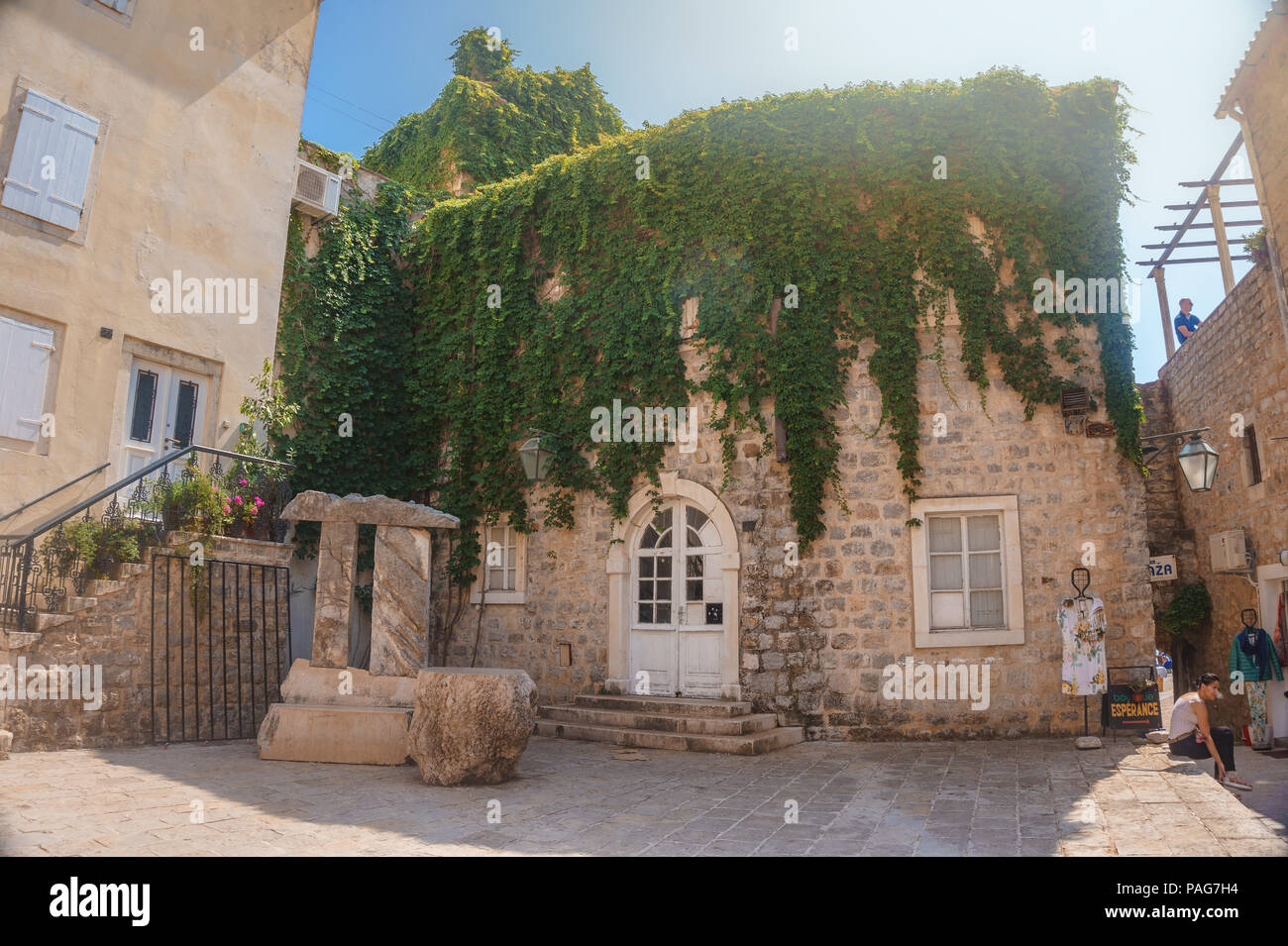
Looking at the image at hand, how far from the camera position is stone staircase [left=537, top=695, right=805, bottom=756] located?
27.6 ft

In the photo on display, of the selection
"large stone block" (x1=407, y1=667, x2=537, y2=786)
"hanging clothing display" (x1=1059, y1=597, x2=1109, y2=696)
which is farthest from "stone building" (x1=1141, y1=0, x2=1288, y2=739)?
"large stone block" (x1=407, y1=667, x2=537, y2=786)

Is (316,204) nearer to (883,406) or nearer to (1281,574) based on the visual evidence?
(883,406)

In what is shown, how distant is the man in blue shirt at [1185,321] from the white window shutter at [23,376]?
15.0 metres

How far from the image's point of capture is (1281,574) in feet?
31.1

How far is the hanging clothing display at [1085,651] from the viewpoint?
321 inches

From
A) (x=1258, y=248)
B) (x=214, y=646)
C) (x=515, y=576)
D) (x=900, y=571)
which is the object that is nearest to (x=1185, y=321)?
(x=1258, y=248)

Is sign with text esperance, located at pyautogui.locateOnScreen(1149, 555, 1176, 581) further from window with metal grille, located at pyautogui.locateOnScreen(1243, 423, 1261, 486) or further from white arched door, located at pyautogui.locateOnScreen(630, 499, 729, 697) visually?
white arched door, located at pyautogui.locateOnScreen(630, 499, 729, 697)

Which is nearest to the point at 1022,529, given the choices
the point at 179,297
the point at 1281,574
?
the point at 1281,574

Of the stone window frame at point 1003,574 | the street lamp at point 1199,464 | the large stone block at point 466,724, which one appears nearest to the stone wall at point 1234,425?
the street lamp at point 1199,464

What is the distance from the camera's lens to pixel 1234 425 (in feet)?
34.5

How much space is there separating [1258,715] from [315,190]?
13.4 m

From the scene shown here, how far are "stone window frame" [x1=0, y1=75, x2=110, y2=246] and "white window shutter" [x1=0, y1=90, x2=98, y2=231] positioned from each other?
0.04m
